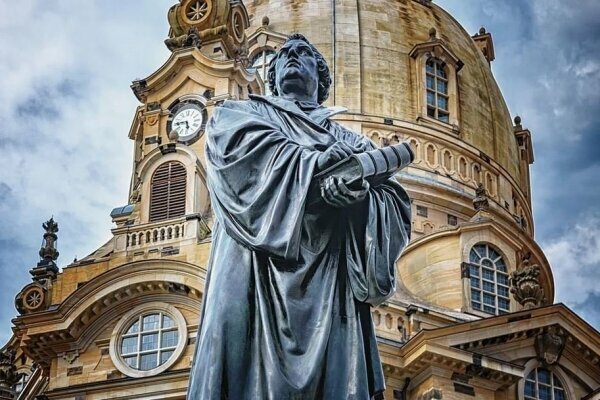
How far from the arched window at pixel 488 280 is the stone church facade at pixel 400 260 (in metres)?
0.05

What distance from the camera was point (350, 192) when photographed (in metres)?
6.75

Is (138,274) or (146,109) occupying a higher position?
(146,109)

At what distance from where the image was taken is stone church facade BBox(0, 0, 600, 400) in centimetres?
3441

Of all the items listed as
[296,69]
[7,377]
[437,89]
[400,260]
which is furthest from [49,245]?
[296,69]

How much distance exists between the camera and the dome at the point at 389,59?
50.0 metres

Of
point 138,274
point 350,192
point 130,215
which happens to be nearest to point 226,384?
point 350,192

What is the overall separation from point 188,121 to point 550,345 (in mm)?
11071

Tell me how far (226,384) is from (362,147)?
136 centimetres

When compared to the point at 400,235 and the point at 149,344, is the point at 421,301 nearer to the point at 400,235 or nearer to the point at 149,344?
the point at 149,344

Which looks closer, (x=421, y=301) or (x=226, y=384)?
(x=226, y=384)

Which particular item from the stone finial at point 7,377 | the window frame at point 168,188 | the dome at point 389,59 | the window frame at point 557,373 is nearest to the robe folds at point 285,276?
the window frame at point 557,373

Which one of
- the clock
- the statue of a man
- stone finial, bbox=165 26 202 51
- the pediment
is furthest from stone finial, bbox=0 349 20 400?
the statue of a man

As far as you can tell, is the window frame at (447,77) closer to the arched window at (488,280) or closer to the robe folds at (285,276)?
the arched window at (488,280)

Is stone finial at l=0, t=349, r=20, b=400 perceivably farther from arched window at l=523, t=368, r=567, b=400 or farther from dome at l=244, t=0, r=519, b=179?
dome at l=244, t=0, r=519, b=179
